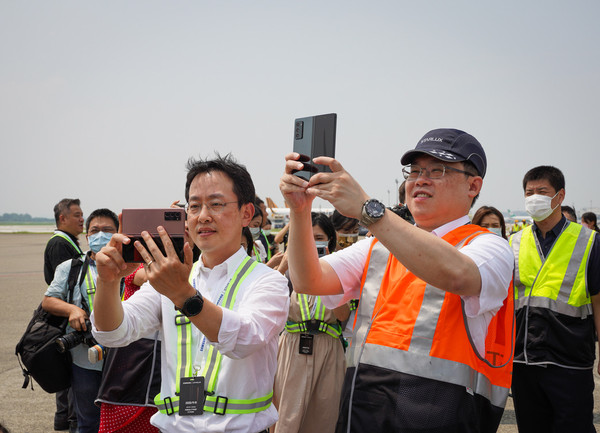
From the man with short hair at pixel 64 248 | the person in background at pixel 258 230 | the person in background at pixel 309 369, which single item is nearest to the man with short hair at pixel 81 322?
the man with short hair at pixel 64 248

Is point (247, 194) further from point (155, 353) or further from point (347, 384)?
point (155, 353)

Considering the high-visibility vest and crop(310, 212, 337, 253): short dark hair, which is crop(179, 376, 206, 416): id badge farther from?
crop(310, 212, 337, 253): short dark hair

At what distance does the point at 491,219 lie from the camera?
6.29m

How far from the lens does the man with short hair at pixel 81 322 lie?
4340 millimetres

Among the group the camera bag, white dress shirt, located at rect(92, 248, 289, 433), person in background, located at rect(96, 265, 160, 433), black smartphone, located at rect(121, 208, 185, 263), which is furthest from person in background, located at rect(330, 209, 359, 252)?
black smartphone, located at rect(121, 208, 185, 263)

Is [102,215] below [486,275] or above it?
above

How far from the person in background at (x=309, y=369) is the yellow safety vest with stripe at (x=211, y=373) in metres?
1.69

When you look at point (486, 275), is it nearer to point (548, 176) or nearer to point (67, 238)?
point (548, 176)

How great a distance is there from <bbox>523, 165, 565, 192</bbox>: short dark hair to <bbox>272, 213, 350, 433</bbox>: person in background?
245cm

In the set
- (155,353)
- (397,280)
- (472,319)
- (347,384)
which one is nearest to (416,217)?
(397,280)

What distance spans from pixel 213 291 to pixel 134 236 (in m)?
0.61

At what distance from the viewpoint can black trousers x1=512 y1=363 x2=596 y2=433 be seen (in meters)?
3.98

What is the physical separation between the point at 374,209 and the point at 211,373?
1.17m

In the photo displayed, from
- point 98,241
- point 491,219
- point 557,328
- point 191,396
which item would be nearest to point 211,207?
point 191,396
